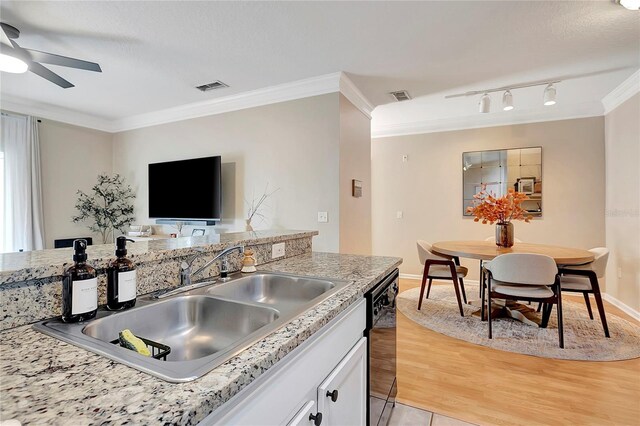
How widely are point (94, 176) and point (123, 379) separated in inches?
205

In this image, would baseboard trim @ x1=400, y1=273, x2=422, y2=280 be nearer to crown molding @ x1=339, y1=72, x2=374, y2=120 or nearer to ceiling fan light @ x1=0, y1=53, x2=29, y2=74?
crown molding @ x1=339, y1=72, x2=374, y2=120

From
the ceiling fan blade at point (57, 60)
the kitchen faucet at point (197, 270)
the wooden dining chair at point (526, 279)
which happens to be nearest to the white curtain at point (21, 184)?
the ceiling fan blade at point (57, 60)

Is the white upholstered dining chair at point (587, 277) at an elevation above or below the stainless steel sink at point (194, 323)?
below

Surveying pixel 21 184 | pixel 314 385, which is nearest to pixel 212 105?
pixel 21 184

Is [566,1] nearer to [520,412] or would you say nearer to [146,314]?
[520,412]

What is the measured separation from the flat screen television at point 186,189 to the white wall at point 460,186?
8.82ft

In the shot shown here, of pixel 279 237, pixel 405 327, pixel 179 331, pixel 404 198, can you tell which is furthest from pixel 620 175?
pixel 179 331

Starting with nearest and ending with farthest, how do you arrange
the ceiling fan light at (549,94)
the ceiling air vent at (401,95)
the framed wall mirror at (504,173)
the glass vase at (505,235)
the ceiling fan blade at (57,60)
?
1. the ceiling fan blade at (57,60)
2. the ceiling fan light at (549,94)
3. the glass vase at (505,235)
4. the ceiling air vent at (401,95)
5. the framed wall mirror at (504,173)

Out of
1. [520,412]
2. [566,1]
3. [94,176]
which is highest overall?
[566,1]

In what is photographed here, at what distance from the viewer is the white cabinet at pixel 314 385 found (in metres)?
0.62

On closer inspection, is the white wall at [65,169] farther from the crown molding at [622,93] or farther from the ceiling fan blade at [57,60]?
the crown molding at [622,93]

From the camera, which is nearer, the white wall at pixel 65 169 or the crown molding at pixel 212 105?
the crown molding at pixel 212 105

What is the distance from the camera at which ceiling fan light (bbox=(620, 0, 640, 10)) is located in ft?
6.45

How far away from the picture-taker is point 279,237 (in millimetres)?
1789
